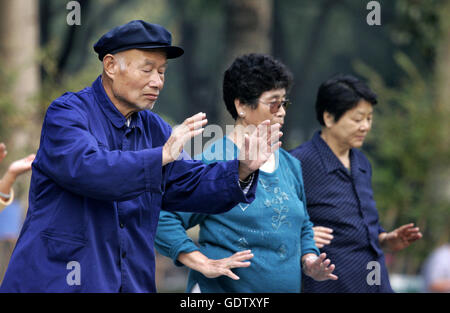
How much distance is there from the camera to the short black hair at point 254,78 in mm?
3576

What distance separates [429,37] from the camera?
9.14 m

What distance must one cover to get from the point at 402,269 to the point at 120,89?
6.70 m

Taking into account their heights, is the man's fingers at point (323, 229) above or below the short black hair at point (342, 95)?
below

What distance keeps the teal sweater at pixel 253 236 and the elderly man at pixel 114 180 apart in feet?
1.92

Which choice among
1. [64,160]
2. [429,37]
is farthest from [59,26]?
[64,160]

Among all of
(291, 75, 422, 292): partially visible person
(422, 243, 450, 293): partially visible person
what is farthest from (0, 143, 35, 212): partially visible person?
(422, 243, 450, 293): partially visible person

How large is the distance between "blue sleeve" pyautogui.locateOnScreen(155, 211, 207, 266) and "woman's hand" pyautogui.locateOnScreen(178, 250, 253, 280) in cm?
4

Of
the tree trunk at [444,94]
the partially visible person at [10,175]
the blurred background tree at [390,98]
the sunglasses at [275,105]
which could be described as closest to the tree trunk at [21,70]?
the blurred background tree at [390,98]

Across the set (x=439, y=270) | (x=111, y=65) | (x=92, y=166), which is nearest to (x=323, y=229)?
(x=111, y=65)

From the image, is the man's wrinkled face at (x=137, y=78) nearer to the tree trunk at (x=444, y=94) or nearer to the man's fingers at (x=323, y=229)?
the man's fingers at (x=323, y=229)

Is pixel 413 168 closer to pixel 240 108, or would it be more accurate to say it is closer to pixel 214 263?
pixel 240 108

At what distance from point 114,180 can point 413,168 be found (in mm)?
6486

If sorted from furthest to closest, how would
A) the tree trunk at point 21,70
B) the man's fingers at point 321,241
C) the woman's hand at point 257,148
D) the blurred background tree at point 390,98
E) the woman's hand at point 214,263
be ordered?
the blurred background tree at point 390,98
the tree trunk at point 21,70
the man's fingers at point 321,241
the woman's hand at point 214,263
the woman's hand at point 257,148

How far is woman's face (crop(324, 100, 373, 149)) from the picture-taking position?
164 inches
